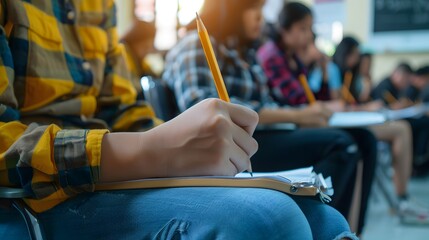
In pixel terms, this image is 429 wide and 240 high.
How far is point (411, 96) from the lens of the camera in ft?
15.3

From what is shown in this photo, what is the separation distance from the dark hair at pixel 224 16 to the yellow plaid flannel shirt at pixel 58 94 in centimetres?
52

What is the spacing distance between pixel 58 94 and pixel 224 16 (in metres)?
0.84

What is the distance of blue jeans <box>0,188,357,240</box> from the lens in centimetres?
49

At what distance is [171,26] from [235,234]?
4511 mm

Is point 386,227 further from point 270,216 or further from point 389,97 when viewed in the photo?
point 389,97

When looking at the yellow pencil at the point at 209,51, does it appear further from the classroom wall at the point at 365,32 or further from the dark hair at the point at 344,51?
the classroom wall at the point at 365,32

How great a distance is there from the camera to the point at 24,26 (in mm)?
707

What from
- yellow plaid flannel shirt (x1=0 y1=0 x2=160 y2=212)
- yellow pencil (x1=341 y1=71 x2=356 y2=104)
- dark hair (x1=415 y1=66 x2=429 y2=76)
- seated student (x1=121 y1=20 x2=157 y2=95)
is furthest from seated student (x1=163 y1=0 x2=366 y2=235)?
dark hair (x1=415 y1=66 x2=429 y2=76)

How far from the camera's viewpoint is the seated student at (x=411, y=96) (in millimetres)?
3912

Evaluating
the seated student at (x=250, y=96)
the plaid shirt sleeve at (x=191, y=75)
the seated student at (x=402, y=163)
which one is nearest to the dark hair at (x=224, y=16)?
the seated student at (x=250, y=96)

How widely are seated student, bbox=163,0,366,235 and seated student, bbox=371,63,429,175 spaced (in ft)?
8.86

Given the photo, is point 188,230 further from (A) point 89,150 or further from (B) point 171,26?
(B) point 171,26

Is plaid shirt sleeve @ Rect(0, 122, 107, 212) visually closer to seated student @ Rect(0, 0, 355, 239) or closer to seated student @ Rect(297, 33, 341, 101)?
seated student @ Rect(0, 0, 355, 239)

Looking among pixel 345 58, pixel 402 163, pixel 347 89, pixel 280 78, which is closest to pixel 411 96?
pixel 345 58
